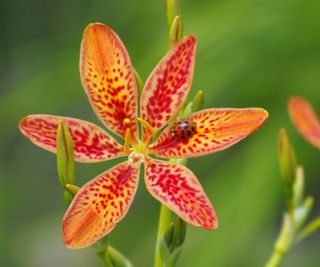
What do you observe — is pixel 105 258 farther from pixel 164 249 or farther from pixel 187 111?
pixel 187 111

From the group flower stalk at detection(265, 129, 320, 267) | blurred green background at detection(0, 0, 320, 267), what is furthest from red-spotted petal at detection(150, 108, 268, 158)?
blurred green background at detection(0, 0, 320, 267)

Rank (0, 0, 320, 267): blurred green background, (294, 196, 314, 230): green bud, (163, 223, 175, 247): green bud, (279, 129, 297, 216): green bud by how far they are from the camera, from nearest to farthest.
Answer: (163, 223, 175, 247): green bud → (279, 129, 297, 216): green bud → (294, 196, 314, 230): green bud → (0, 0, 320, 267): blurred green background

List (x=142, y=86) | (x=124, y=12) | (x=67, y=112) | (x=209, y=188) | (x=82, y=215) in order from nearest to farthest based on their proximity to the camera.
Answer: (x=82, y=215)
(x=142, y=86)
(x=209, y=188)
(x=124, y=12)
(x=67, y=112)

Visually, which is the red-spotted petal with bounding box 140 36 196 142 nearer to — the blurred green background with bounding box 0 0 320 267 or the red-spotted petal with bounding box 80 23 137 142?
the red-spotted petal with bounding box 80 23 137 142

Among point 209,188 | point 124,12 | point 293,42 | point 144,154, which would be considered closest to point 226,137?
point 144,154

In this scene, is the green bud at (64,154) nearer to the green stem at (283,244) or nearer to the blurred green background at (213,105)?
A: the green stem at (283,244)

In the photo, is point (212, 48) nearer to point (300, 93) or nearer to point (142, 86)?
point (300, 93)
